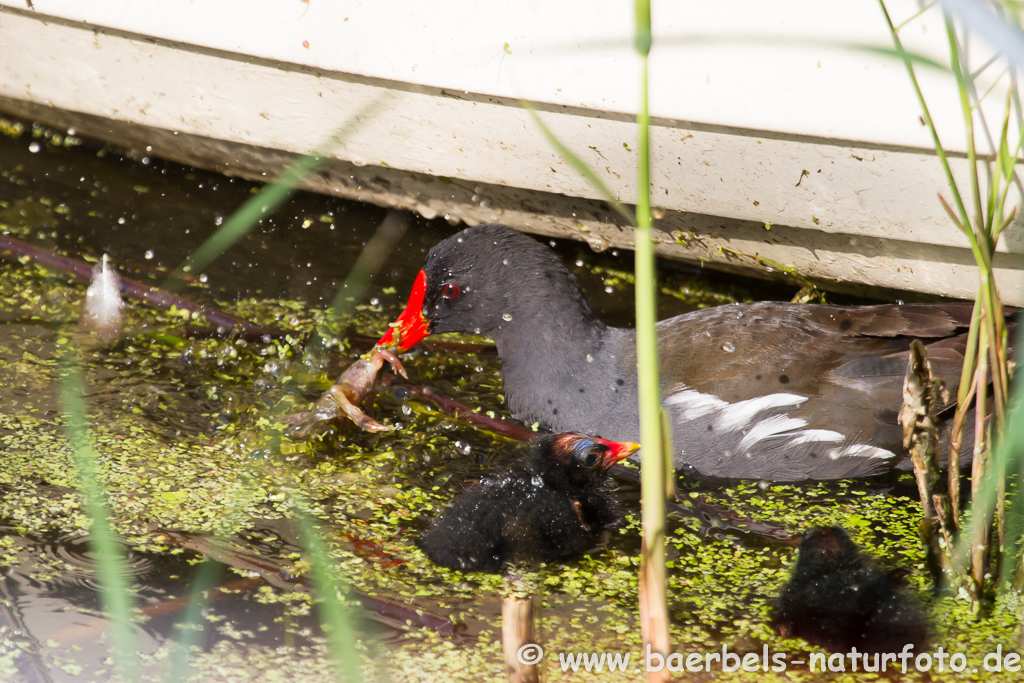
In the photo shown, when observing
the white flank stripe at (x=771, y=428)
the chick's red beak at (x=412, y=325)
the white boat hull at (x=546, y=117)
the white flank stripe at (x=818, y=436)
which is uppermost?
the white boat hull at (x=546, y=117)

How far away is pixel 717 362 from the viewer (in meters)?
2.59

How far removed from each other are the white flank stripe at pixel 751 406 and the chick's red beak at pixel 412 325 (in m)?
0.93

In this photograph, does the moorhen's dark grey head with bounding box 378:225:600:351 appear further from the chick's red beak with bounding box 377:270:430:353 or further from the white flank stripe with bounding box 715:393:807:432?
the white flank stripe with bounding box 715:393:807:432

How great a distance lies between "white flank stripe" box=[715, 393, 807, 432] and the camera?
2.52m

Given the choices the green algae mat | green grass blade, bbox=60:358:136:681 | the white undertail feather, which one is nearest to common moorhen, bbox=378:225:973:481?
the green algae mat

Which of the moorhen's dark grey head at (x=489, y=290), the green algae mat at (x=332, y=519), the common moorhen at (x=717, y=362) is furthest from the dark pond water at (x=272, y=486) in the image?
the moorhen's dark grey head at (x=489, y=290)

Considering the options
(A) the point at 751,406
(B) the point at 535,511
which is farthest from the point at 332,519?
(A) the point at 751,406

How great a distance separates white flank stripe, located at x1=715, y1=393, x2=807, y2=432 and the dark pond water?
0.19 meters

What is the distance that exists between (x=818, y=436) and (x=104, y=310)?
2191mm

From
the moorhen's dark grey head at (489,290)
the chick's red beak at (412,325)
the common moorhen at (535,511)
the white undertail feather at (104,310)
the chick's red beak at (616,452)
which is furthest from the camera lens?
the white undertail feather at (104,310)

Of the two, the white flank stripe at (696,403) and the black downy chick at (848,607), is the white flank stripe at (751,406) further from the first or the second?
the black downy chick at (848,607)

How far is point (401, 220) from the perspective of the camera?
3.89m

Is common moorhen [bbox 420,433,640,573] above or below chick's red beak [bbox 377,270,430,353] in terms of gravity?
below

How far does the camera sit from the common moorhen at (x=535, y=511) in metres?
2.17
